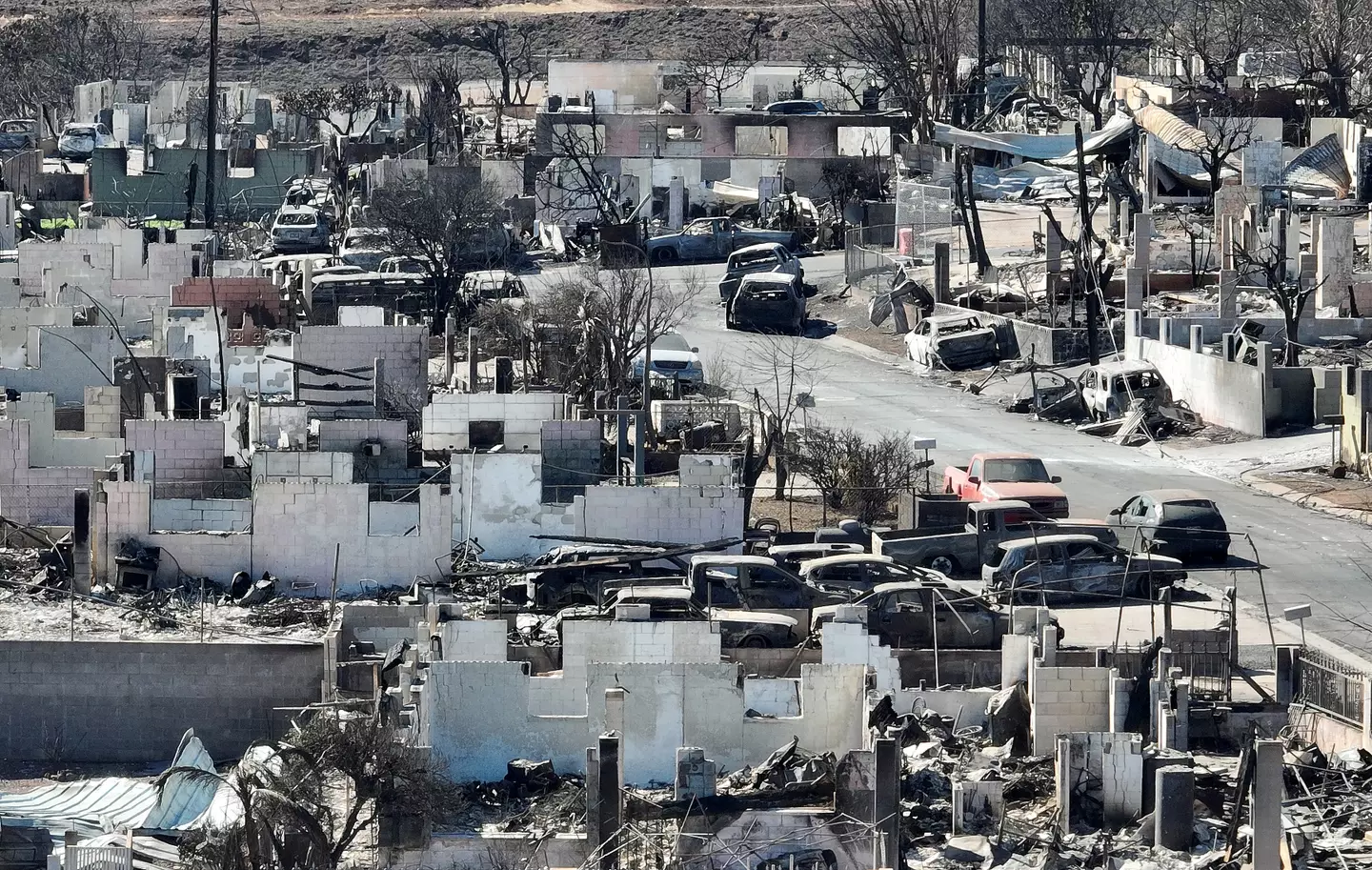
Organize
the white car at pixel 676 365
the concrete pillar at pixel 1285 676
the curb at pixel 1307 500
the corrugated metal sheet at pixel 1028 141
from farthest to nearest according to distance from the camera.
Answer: the corrugated metal sheet at pixel 1028 141, the white car at pixel 676 365, the curb at pixel 1307 500, the concrete pillar at pixel 1285 676

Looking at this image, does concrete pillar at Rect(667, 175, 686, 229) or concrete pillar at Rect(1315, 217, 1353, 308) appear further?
concrete pillar at Rect(667, 175, 686, 229)

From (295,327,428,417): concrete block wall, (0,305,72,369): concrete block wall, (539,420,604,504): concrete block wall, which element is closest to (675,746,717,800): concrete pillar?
(539,420,604,504): concrete block wall

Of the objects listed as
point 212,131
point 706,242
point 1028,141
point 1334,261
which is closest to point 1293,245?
point 1334,261

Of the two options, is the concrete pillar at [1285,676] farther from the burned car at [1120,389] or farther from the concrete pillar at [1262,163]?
the concrete pillar at [1262,163]

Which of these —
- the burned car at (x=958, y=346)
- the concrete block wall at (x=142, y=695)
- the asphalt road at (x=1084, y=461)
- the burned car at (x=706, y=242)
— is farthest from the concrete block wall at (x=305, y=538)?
the burned car at (x=706, y=242)

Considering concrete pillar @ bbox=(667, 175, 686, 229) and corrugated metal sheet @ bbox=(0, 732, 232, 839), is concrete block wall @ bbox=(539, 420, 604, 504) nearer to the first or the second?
corrugated metal sheet @ bbox=(0, 732, 232, 839)

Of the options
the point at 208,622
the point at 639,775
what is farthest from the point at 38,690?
the point at 639,775

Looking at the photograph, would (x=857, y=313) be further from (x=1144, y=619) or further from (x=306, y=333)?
(x=1144, y=619)
